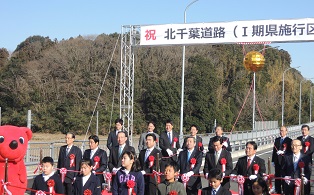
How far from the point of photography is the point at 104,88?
151 ft

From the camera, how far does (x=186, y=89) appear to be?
48.9 metres

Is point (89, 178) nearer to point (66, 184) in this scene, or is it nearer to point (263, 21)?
point (66, 184)

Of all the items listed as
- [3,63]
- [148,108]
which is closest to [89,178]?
[148,108]

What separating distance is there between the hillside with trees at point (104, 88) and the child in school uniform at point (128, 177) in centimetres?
3469

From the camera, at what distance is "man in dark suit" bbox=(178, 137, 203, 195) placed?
386 inches

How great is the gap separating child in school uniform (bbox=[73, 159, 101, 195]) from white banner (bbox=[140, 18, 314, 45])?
516 inches

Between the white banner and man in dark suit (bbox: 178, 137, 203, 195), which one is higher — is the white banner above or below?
above

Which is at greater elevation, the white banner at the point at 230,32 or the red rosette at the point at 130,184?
the white banner at the point at 230,32

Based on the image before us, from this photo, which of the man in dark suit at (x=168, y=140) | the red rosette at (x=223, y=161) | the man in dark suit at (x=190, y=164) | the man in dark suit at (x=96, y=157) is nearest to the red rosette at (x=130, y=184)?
the man in dark suit at (x=190, y=164)

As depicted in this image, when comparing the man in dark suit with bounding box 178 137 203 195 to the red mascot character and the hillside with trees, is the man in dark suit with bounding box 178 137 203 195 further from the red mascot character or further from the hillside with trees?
the hillside with trees

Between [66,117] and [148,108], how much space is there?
7795mm

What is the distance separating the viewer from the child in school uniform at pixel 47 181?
25.6ft

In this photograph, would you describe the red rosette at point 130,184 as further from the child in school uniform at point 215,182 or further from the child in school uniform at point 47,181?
the child in school uniform at point 47,181

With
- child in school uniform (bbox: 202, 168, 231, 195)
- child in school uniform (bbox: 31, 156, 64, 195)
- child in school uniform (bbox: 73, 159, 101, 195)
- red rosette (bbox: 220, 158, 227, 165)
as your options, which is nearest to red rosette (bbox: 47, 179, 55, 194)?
child in school uniform (bbox: 31, 156, 64, 195)
